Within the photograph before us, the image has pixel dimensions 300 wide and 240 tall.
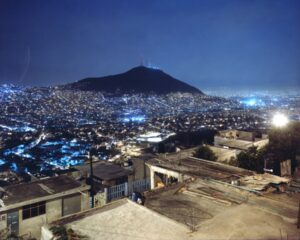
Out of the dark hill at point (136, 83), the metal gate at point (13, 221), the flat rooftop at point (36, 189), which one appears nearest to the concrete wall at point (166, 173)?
the flat rooftop at point (36, 189)

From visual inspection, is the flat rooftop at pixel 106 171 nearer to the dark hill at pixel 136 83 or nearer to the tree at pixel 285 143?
the tree at pixel 285 143

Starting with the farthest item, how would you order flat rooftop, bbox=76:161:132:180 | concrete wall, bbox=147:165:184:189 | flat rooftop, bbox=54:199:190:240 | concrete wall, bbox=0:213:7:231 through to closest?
flat rooftop, bbox=76:161:132:180, concrete wall, bbox=0:213:7:231, concrete wall, bbox=147:165:184:189, flat rooftop, bbox=54:199:190:240

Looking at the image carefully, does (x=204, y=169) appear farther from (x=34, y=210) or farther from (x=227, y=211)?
(x=34, y=210)

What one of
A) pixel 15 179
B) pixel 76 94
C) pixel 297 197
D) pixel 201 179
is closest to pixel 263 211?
pixel 297 197

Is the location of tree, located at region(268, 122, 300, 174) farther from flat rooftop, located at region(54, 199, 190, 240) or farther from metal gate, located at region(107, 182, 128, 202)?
flat rooftop, located at region(54, 199, 190, 240)

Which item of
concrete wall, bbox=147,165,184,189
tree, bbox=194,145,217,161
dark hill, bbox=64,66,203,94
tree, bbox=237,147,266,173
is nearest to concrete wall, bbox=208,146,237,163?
tree, bbox=194,145,217,161

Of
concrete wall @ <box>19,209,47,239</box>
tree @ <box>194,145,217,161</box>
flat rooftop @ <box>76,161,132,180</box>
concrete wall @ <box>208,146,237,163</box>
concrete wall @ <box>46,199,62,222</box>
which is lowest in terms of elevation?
concrete wall @ <box>19,209,47,239</box>

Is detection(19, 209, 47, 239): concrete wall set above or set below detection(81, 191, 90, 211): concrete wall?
below

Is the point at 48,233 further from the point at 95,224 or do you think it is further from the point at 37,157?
the point at 37,157
